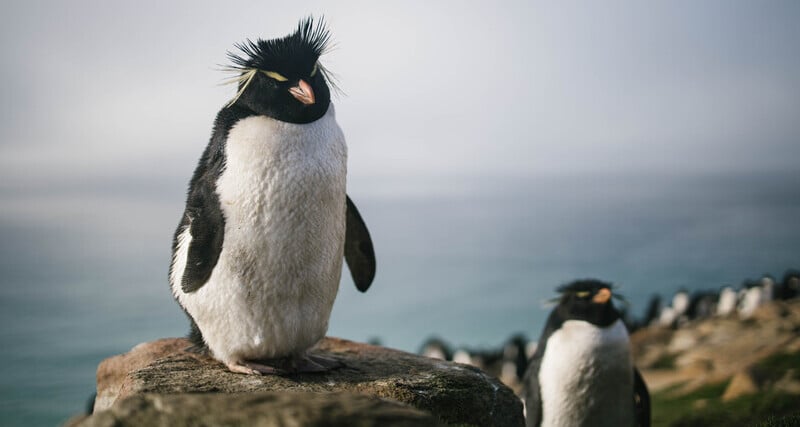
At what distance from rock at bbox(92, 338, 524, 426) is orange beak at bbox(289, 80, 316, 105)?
3.41ft

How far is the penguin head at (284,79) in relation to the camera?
259 centimetres

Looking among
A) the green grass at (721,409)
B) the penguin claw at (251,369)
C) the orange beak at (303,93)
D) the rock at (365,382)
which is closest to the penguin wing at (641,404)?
the green grass at (721,409)

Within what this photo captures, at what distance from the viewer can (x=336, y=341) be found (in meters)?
3.71

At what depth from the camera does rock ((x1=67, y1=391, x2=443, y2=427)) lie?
4.88ft

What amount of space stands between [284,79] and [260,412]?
4.70 ft

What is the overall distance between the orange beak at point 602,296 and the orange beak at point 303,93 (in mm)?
2113

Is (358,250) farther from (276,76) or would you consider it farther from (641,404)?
(641,404)

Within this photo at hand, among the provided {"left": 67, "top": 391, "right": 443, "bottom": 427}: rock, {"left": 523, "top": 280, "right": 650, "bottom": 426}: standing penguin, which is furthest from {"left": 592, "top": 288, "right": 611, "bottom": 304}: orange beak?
{"left": 67, "top": 391, "right": 443, "bottom": 427}: rock

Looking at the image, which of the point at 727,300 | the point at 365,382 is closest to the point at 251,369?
the point at 365,382

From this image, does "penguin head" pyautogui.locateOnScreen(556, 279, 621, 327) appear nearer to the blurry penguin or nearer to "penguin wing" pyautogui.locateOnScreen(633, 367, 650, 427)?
"penguin wing" pyautogui.locateOnScreen(633, 367, 650, 427)

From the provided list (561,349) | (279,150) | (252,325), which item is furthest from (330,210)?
(561,349)

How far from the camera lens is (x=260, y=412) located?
4.93 ft

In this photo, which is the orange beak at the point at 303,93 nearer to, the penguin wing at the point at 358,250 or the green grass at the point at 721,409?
the penguin wing at the point at 358,250

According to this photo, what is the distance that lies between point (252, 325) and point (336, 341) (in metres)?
1.13
